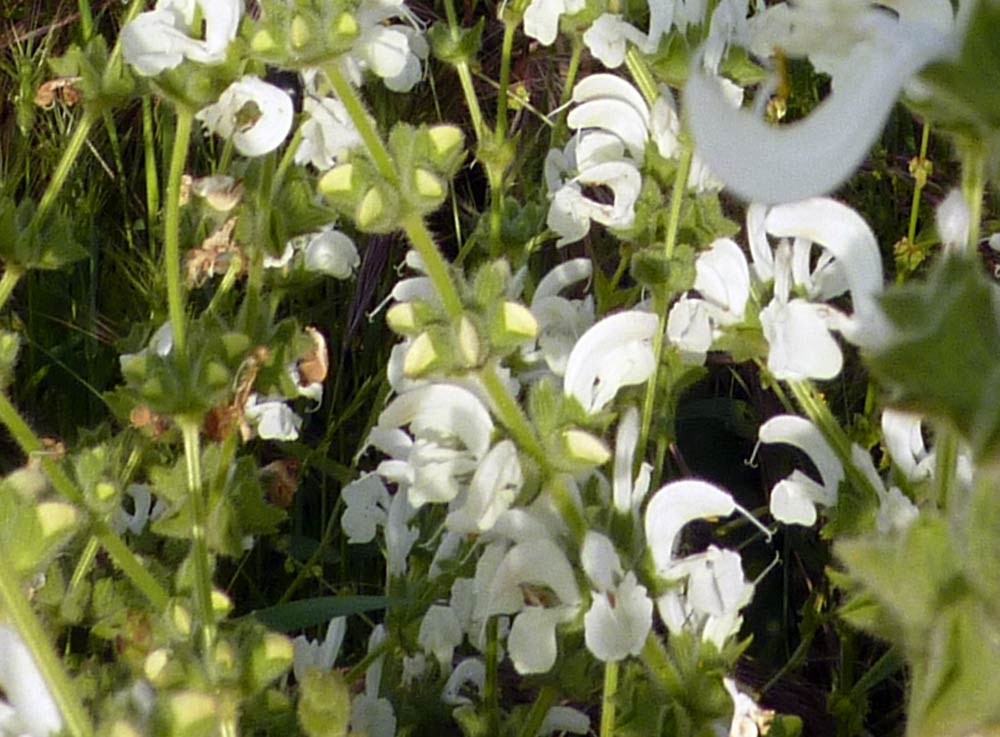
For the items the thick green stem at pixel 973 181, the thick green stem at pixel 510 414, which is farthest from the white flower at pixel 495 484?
the thick green stem at pixel 973 181

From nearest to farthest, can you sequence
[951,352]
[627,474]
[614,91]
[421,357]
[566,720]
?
1. [951,352]
2. [421,357]
3. [627,474]
4. [566,720]
5. [614,91]

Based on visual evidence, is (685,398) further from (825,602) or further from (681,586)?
(681,586)

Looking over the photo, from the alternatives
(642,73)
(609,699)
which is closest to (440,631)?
(609,699)

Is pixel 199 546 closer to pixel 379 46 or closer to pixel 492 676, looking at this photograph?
pixel 492 676

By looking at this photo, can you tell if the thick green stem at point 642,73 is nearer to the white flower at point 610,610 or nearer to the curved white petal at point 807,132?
the white flower at point 610,610

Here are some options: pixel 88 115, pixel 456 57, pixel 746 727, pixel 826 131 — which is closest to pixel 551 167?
pixel 456 57

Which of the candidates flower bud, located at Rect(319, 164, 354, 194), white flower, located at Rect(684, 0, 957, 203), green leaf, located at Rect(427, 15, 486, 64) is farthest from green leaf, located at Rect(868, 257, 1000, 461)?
green leaf, located at Rect(427, 15, 486, 64)
